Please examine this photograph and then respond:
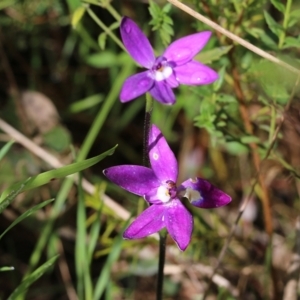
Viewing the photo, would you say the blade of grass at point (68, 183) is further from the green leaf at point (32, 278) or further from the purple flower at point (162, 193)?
the purple flower at point (162, 193)


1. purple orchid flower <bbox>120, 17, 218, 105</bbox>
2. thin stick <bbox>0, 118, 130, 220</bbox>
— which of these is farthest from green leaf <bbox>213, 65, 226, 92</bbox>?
thin stick <bbox>0, 118, 130, 220</bbox>

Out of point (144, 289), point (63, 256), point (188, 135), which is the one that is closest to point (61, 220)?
point (63, 256)

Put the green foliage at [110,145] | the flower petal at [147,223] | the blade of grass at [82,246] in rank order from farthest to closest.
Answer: the green foliage at [110,145] → the blade of grass at [82,246] → the flower petal at [147,223]

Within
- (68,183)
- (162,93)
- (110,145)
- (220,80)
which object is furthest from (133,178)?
(110,145)

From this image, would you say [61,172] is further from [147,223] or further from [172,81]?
[172,81]

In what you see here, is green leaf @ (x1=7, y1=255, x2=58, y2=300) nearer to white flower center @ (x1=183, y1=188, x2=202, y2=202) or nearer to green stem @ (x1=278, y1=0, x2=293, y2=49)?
white flower center @ (x1=183, y1=188, x2=202, y2=202)

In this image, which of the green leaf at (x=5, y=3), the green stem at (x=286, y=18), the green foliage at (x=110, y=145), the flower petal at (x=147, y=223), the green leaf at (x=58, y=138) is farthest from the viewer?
the green leaf at (x=58, y=138)

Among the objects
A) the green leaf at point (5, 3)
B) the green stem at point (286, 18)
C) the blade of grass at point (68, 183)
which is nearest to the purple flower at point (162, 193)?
the green stem at point (286, 18)
